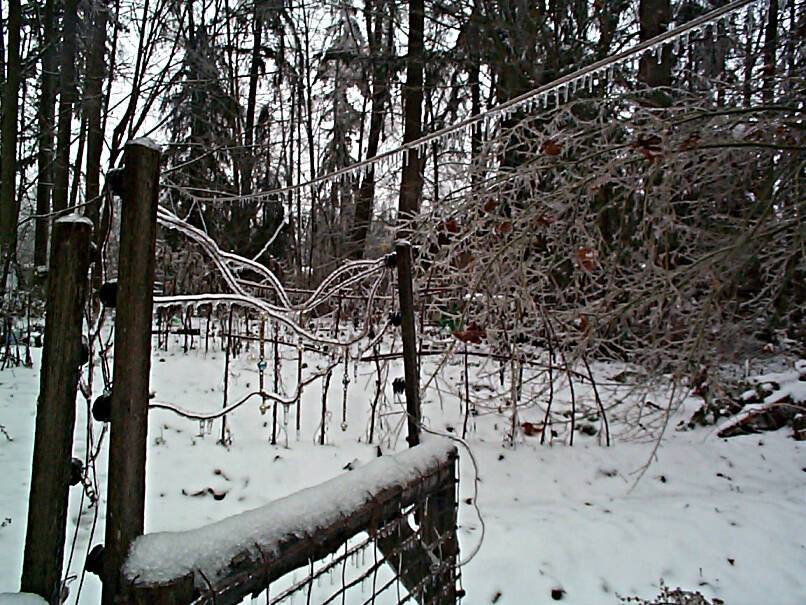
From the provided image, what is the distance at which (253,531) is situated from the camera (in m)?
0.98

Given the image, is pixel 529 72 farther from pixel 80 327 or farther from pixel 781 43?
pixel 80 327

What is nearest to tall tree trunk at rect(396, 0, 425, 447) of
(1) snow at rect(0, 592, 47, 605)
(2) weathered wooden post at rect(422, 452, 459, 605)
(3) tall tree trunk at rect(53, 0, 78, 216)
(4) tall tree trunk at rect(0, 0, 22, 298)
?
(2) weathered wooden post at rect(422, 452, 459, 605)

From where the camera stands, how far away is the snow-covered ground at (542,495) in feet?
7.12

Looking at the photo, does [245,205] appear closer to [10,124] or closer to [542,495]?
[10,124]

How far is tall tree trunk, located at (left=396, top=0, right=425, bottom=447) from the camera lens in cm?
180

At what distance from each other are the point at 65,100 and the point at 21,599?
742 cm

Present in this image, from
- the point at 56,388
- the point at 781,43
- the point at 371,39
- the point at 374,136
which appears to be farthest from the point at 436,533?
the point at 371,39

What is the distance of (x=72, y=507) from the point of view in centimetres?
236

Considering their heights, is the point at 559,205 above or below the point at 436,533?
above

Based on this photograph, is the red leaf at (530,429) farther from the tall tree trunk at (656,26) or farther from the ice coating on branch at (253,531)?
the tall tree trunk at (656,26)

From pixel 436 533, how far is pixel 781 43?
3013 millimetres

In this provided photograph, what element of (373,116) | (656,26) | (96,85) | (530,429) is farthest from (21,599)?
(373,116)

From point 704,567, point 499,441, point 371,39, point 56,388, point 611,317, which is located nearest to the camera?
point 56,388

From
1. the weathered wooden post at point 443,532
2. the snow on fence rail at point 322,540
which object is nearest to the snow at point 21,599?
the snow on fence rail at point 322,540
